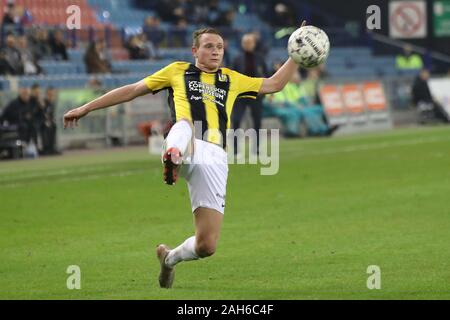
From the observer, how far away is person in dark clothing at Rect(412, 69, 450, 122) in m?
34.8

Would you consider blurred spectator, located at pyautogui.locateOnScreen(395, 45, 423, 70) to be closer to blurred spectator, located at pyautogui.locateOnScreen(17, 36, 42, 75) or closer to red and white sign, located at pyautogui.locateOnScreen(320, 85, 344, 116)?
red and white sign, located at pyautogui.locateOnScreen(320, 85, 344, 116)

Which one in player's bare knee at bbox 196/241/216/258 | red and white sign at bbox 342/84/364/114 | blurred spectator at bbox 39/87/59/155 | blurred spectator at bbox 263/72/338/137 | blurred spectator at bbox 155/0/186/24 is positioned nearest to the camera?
player's bare knee at bbox 196/241/216/258

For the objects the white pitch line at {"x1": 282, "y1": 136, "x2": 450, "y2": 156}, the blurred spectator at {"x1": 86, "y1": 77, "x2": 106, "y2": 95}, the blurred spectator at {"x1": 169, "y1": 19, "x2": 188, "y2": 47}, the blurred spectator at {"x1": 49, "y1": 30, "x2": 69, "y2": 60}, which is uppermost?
the blurred spectator at {"x1": 169, "y1": 19, "x2": 188, "y2": 47}

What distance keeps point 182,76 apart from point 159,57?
23.1 meters

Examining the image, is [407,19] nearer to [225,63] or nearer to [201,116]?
[225,63]

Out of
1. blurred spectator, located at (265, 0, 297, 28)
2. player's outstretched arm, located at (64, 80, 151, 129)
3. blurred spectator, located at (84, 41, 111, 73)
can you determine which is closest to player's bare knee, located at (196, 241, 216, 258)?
player's outstretched arm, located at (64, 80, 151, 129)

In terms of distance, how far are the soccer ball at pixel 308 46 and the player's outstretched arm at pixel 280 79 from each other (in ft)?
0.53

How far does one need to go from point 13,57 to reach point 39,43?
2.11 metres

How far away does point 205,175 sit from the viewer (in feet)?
29.1

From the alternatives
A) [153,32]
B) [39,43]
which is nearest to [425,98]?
[153,32]

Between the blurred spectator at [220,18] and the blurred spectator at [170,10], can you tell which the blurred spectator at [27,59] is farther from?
the blurred spectator at [220,18]

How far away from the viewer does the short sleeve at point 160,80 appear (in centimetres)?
919
